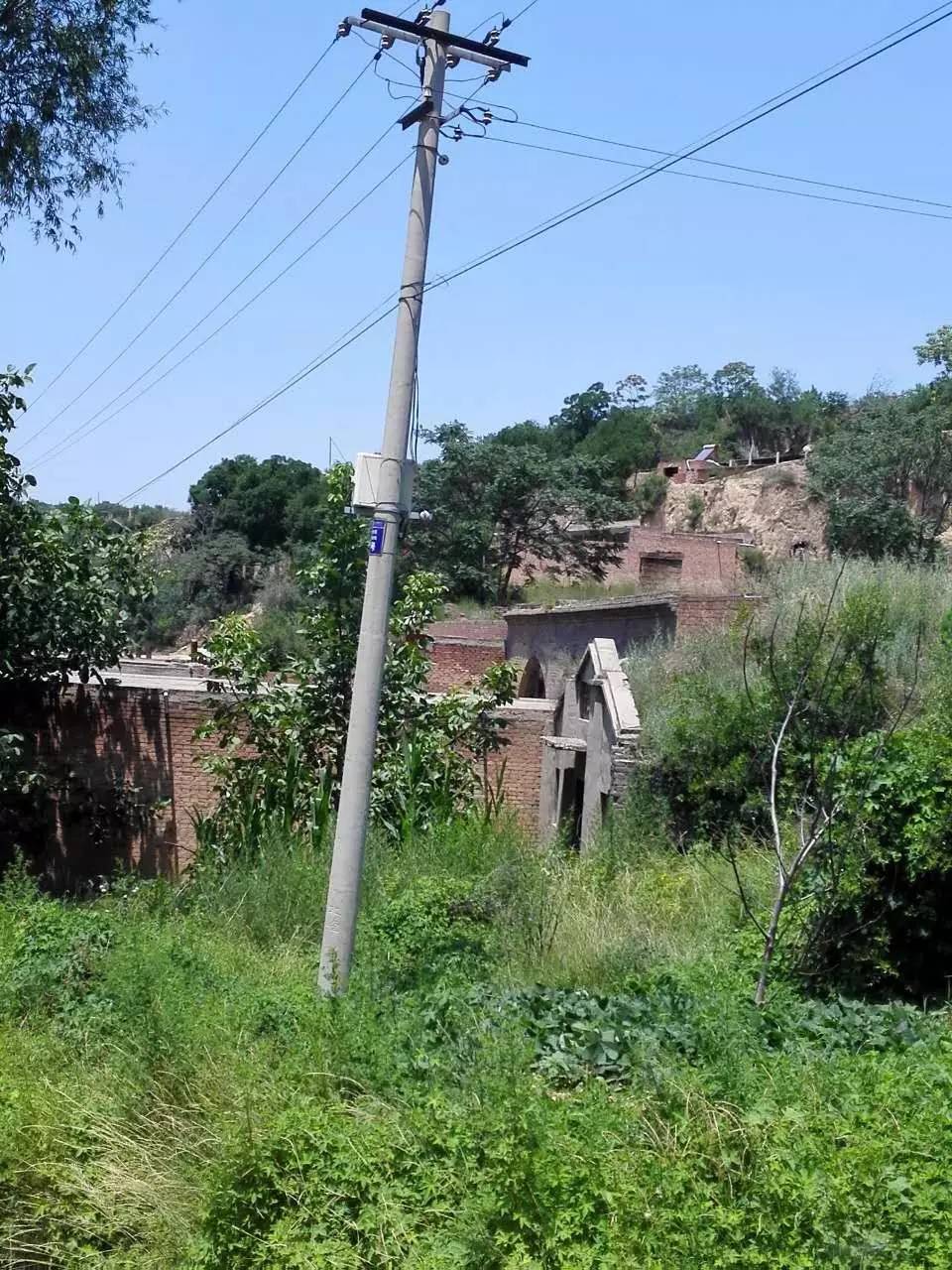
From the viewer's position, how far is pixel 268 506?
68750mm

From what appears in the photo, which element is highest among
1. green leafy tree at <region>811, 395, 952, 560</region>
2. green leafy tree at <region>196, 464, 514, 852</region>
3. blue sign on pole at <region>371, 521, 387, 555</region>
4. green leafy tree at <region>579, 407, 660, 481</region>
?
green leafy tree at <region>579, 407, 660, 481</region>

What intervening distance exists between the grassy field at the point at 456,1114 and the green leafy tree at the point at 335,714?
17.9ft

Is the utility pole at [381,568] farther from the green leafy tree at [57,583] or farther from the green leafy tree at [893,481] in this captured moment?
the green leafy tree at [893,481]

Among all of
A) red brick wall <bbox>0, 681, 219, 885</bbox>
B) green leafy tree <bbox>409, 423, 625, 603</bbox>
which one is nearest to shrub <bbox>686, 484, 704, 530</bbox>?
green leafy tree <bbox>409, 423, 625, 603</bbox>

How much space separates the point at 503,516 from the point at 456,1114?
149 feet

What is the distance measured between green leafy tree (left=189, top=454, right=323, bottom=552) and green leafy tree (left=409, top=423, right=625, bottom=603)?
16772mm

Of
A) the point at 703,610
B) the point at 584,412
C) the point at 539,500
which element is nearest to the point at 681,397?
the point at 584,412

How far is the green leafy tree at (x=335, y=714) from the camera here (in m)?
14.6

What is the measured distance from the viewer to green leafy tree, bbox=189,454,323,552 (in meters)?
67.0

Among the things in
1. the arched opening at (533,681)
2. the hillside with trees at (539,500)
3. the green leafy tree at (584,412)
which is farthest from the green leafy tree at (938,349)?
the green leafy tree at (584,412)

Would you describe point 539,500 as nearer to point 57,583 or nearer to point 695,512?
point 695,512

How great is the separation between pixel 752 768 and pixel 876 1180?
8007 millimetres

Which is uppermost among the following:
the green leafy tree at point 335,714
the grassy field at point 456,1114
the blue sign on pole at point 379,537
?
the blue sign on pole at point 379,537

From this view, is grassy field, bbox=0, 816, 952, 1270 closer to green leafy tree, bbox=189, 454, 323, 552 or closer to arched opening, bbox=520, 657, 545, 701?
arched opening, bbox=520, 657, 545, 701
